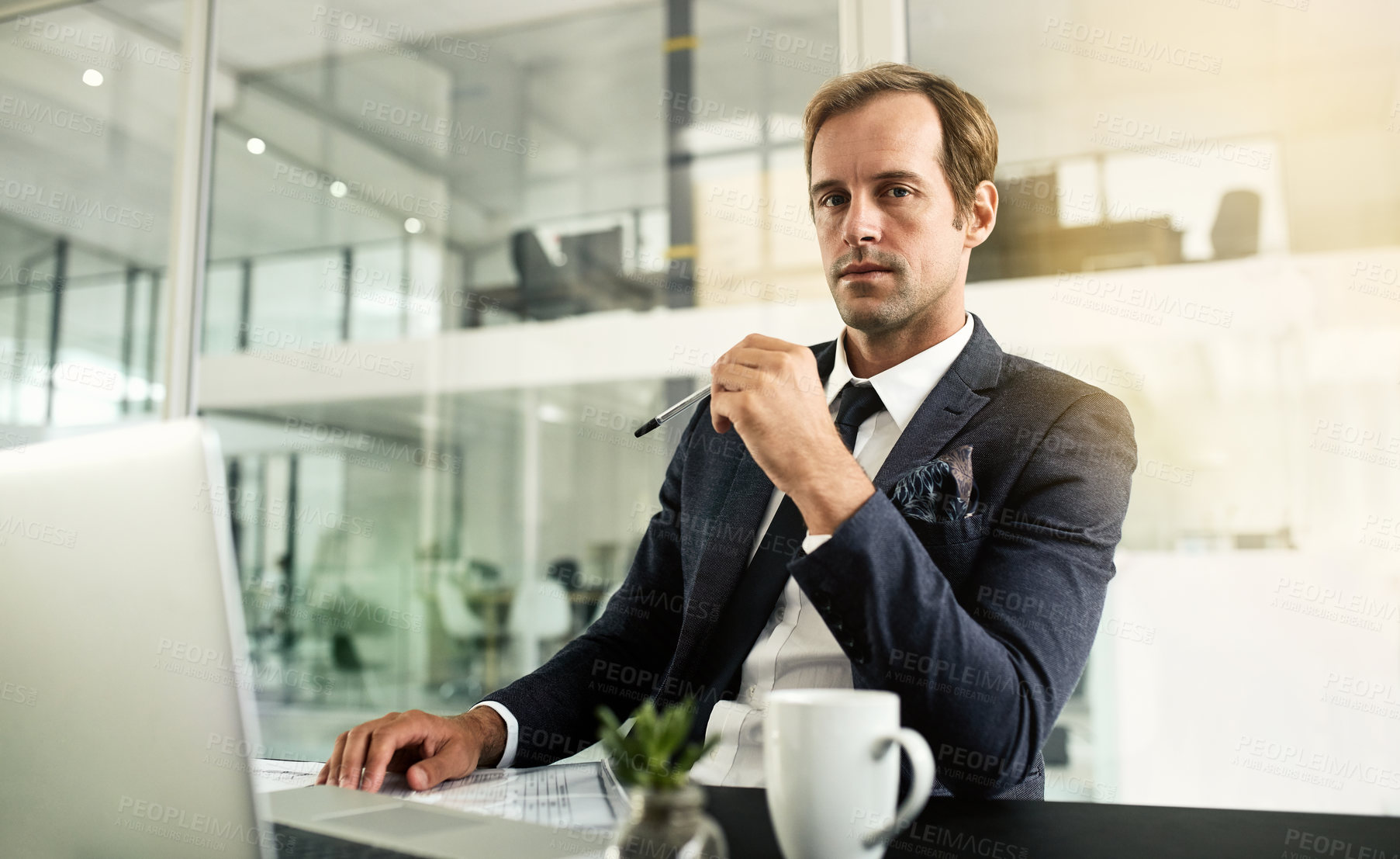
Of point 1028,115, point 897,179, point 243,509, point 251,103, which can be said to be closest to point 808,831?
point 897,179

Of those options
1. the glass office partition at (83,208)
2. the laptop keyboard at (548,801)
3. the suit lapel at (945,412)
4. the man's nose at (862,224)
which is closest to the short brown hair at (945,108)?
the man's nose at (862,224)

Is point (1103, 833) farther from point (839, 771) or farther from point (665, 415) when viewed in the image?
point (665, 415)

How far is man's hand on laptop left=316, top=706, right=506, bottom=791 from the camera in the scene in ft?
3.13

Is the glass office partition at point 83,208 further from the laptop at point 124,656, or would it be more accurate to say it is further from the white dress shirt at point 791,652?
the laptop at point 124,656

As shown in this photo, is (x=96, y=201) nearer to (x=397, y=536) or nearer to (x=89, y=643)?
(x=397, y=536)

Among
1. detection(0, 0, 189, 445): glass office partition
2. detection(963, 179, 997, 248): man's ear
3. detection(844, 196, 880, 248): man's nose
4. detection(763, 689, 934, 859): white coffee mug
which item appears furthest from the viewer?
detection(0, 0, 189, 445): glass office partition

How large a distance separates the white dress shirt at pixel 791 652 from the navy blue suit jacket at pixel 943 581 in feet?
0.11

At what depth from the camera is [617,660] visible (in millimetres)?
1402

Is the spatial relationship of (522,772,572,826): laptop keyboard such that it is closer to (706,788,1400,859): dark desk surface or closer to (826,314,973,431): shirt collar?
(706,788,1400,859): dark desk surface

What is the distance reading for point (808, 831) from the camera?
0.62 meters

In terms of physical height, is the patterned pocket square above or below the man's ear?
below

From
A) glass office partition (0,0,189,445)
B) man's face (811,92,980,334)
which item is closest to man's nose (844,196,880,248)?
man's face (811,92,980,334)

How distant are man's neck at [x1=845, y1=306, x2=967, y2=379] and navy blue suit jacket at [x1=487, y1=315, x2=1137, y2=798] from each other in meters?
0.08

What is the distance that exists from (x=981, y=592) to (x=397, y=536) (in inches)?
87.4
